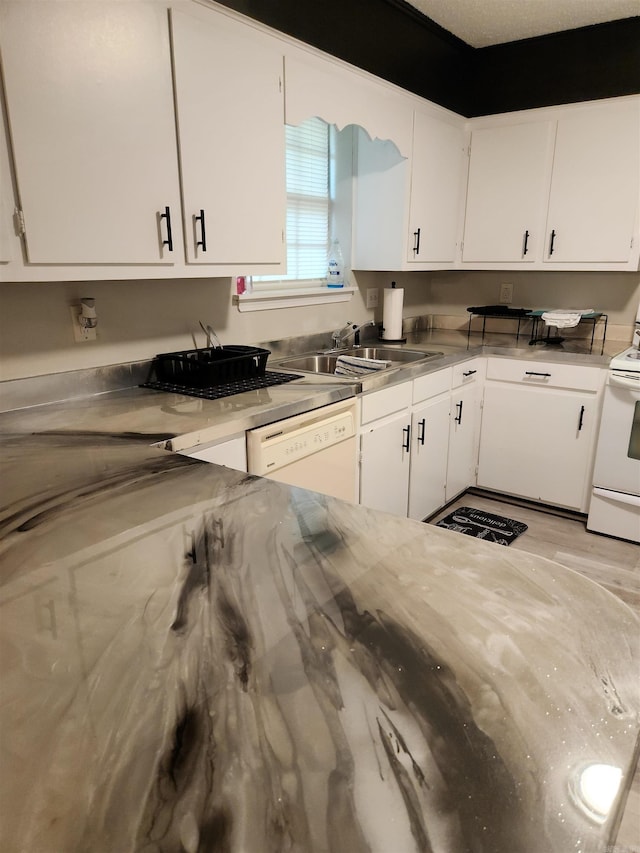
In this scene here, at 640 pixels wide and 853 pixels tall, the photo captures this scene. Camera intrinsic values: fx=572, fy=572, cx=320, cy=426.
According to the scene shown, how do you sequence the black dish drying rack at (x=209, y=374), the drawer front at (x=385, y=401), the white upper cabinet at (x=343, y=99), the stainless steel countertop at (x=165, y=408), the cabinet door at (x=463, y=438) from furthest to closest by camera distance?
the cabinet door at (x=463, y=438), the drawer front at (x=385, y=401), the white upper cabinet at (x=343, y=99), the black dish drying rack at (x=209, y=374), the stainless steel countertop at (x=165, y=408)

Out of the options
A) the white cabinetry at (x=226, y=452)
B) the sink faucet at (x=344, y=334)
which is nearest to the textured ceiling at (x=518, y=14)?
the sink faucet at (x=344, y=334)

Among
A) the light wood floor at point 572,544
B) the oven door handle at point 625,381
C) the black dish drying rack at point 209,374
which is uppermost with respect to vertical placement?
the black dish drying rack at point 209,374

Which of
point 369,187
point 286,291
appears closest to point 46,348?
point 286,291

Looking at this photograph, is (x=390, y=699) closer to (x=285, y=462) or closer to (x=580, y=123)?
(x=285, y=462)

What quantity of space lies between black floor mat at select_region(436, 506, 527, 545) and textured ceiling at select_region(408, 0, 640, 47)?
2.68 metres

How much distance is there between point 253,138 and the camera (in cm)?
210

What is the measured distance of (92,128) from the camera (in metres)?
→ 1.62

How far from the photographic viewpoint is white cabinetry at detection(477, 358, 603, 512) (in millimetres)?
3092

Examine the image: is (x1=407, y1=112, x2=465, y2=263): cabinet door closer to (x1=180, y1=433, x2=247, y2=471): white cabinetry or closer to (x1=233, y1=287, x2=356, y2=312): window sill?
(x1=233, y1=287, x2=356, y2=312): window sill

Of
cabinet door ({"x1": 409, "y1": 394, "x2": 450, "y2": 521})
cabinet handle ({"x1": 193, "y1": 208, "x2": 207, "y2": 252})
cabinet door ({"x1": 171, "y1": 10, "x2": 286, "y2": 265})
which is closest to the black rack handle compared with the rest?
cabinet door ({"x1": 409, "y1": 394, "x2": 450, "y2": 521})

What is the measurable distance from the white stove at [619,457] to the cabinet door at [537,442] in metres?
0.13

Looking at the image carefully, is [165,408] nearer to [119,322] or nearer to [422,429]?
[119,322]

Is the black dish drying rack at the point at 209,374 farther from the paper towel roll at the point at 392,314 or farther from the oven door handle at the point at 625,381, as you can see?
the oven door handle at the point at 625,381

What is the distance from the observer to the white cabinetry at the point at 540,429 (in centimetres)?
309
